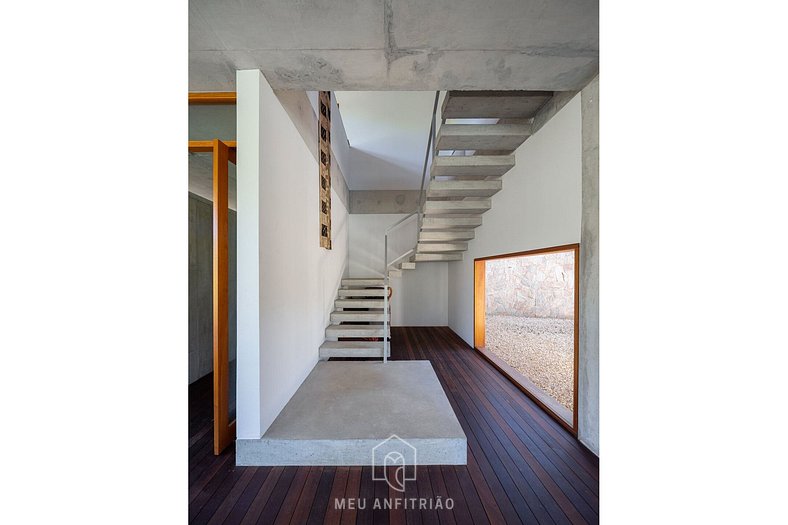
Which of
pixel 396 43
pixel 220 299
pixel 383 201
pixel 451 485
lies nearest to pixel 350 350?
pixel 220 299

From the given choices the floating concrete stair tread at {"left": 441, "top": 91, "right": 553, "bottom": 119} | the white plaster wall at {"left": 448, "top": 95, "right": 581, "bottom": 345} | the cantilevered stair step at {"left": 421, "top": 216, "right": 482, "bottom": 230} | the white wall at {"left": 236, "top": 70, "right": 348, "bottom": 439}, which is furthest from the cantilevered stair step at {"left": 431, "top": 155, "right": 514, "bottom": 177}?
the white wall at {"left": 236, "top": 70, "right": 348, "bottom": 439}

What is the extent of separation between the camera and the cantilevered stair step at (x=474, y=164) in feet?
11.3

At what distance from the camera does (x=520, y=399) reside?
2.99 metres

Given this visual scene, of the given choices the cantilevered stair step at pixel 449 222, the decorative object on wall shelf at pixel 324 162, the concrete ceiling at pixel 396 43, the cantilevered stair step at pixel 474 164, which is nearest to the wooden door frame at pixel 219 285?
the concrete ceiling at pixel 396 43

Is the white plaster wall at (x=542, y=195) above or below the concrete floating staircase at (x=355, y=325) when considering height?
above

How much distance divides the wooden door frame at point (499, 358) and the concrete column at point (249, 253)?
7.66 feet

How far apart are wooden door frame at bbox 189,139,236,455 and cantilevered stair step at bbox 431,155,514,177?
2.32 meters

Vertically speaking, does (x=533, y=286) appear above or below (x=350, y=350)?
above

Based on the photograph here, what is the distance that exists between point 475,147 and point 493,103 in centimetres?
56

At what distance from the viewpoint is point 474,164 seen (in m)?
3.52

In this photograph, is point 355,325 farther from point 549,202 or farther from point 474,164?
point 549,202

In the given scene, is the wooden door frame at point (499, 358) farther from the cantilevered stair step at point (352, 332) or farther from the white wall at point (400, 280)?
the white wall at point (400, 280)
